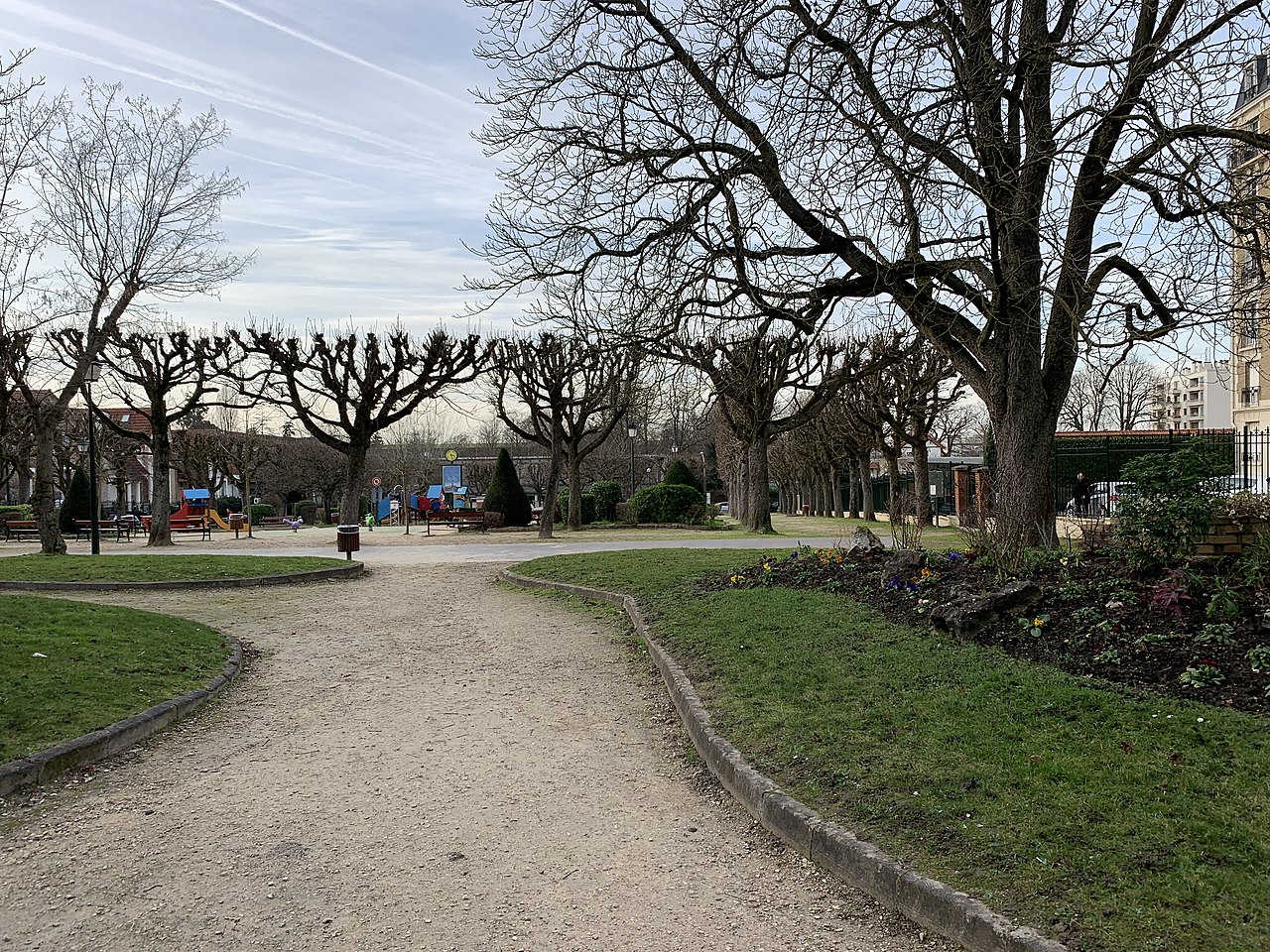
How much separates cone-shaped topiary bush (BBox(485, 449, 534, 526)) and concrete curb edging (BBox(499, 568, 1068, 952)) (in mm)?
29357

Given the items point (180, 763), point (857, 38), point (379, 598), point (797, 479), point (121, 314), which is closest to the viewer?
point (180, 763)

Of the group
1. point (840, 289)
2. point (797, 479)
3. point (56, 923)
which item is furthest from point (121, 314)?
point (797, 479)

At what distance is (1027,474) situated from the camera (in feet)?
35.2

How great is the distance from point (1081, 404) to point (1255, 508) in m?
59.9

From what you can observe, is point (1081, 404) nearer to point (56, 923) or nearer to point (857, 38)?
point (857, 38)

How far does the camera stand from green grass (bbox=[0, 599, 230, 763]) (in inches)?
231

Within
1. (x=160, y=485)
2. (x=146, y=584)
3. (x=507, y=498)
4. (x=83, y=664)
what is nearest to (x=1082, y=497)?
(x=146, y=584)

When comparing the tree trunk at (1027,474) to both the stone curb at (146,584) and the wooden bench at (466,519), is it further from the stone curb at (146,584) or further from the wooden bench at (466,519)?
the wooden bench at (466,519)

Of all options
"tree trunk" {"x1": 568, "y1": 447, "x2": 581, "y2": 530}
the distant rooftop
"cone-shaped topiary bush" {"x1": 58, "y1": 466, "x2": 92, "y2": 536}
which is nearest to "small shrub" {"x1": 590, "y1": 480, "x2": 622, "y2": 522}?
"tree trunk" {"x1": 568, "y1": 447, "x2": 581, "y2": 530}

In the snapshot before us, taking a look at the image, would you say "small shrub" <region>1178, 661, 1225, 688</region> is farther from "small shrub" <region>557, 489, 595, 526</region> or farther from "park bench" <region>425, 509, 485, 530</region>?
"small shrub" <region>557, 489, 595, 526</region>

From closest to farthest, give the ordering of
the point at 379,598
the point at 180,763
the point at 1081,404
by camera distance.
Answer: the point at 180,763 < the point at 379,598 < the point at 1081,404

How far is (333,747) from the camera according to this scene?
612 cm

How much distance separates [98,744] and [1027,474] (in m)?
9.42

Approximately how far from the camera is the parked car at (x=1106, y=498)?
7.90 metres
